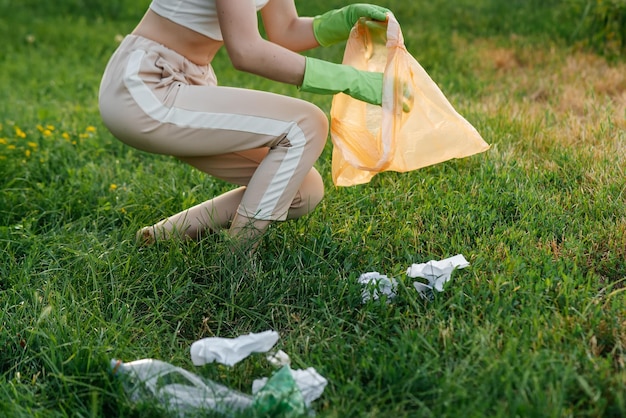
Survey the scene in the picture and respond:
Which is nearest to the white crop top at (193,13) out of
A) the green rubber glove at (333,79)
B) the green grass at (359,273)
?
the green rubber glove at (333,79)

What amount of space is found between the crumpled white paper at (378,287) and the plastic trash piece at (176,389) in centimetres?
58

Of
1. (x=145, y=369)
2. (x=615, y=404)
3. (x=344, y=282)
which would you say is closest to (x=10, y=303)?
(x=145, y=369)

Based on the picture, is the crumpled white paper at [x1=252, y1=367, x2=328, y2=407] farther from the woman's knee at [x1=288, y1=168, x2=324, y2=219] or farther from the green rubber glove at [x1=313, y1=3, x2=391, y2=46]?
the green rubber glove at [x1=313, y1=3, x2=391, y2=46]

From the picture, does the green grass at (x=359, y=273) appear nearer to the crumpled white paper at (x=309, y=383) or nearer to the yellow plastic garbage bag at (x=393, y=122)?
the crumpled white paper at (x=309, y=383)

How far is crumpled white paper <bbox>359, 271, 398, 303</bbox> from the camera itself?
250cm

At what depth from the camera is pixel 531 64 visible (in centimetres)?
542

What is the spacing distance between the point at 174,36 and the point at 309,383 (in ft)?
4.11

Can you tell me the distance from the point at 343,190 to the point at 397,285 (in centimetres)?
90

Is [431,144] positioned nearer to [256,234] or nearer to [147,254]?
[256,234]

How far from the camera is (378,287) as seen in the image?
2.51 meters

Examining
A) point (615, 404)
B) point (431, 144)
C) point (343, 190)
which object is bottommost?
point (343, 190)

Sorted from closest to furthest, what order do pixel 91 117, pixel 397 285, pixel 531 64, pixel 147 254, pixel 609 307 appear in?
pixel 609 307 < pixel 397 285 < pixel 147 254 < pixel 91 117 < pixel 531 64

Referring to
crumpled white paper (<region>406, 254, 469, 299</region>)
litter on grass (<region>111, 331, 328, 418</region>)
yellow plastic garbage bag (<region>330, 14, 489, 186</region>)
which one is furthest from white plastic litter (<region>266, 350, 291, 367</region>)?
yellow plastic garbage bag (<region>330, 14, 489, 186</region>)

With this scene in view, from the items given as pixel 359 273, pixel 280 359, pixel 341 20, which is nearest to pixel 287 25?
pixel 341 20
